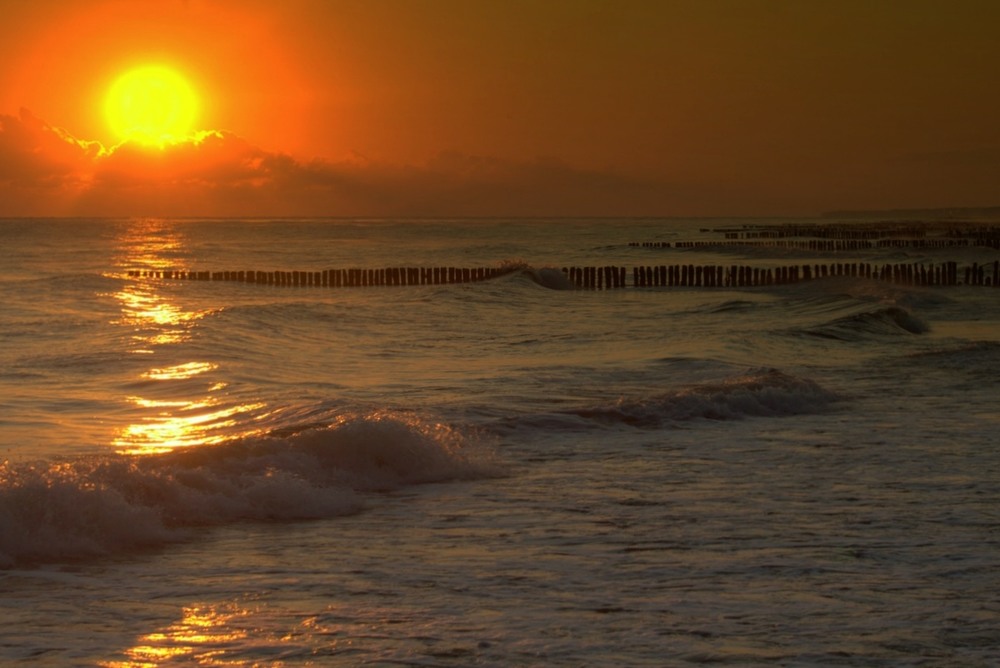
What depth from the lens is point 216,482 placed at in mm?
8242

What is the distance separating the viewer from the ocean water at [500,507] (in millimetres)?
5316

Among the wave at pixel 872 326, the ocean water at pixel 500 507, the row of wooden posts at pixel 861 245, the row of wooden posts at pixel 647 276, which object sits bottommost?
the ocean water at pixel 500 507

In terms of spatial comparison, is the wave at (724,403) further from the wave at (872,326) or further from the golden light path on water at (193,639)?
the wave at (872,326)

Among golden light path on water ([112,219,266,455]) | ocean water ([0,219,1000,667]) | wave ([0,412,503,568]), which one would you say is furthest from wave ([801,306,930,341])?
wave ([0,412,503,568])

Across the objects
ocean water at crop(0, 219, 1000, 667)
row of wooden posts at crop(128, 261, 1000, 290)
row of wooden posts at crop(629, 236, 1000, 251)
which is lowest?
ocean water at crop(0, 219, 1000, 667)

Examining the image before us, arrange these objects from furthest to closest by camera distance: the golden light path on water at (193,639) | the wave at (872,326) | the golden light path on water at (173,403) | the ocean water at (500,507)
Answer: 1. the wave at (872,326)
2. the golden light path on water at (173,403)
3. the ocean water at (500,507)
4. the golden light path on water at (193,639)

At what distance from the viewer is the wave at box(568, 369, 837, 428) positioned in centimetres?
1206

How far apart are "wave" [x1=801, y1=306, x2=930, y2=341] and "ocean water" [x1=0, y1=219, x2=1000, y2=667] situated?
2.51m

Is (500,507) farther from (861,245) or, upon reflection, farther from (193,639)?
(861,245)

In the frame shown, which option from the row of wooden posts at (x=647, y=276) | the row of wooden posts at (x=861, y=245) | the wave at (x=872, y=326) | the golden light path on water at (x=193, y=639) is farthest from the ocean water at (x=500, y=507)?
the row of wooden posts at (x=861, y=245)

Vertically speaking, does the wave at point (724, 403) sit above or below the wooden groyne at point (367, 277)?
below

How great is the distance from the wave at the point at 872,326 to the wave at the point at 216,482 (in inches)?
515

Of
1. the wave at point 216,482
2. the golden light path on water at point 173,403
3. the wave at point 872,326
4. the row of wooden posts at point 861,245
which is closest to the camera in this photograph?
the wave at point 216,482

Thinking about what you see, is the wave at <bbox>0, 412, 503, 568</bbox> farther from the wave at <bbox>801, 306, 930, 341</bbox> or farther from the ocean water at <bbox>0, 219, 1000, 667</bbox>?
the wave at <bbox>801, 306, 930, 341</bbox>
